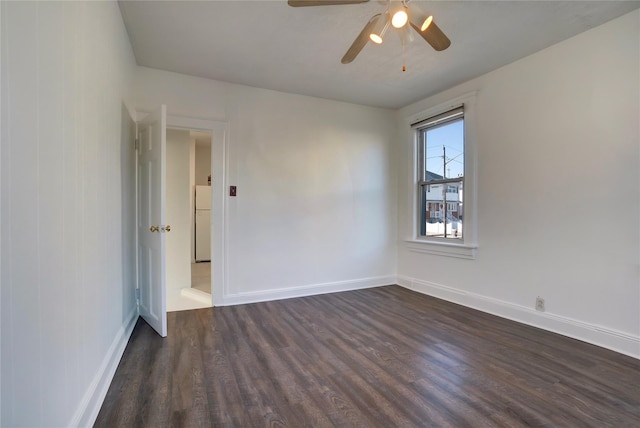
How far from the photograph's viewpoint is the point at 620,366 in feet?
7.16

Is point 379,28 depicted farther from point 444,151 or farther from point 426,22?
point 444,151

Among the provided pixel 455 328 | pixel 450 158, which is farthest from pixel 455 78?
pixel 455 328

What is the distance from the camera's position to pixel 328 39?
2654mm

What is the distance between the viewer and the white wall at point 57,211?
0.93m

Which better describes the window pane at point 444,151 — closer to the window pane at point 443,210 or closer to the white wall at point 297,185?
the window pane at point 443,210

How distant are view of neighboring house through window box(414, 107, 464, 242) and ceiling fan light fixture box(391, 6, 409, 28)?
6.97 feet

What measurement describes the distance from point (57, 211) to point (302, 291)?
3020mm

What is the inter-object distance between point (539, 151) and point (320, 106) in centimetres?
250

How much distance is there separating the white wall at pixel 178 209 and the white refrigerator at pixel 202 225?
8.82 ft

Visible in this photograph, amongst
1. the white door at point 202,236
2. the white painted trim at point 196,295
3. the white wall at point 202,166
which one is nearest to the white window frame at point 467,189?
the white painted trim at point 196,295

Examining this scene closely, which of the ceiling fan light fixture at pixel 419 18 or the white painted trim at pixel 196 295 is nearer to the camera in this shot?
the ceiling fan light fixture at pixel 419 18

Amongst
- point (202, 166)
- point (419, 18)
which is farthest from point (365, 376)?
point (202, 166)

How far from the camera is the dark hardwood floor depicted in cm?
165

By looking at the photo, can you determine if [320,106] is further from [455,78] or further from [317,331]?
[317,331]
